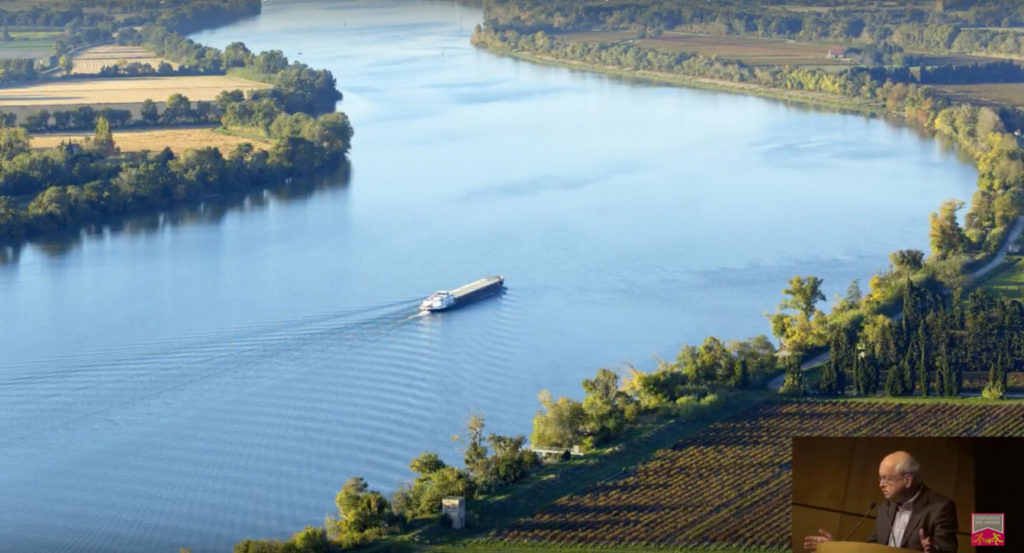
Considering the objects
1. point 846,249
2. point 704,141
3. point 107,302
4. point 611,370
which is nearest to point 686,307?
point 611,370

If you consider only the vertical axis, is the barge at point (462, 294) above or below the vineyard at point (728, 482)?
above

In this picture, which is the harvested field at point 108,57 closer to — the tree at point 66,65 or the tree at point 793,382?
the tree at point 66,65

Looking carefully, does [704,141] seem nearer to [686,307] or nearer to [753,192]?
[753,192]

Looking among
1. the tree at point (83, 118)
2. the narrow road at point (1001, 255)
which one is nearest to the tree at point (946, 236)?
the narrow road at point (1001, 255)

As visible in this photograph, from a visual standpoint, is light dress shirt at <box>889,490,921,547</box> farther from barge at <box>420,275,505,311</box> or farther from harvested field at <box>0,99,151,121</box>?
harvested field at <box>0,99,151,121</box>

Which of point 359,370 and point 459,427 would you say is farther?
point 359,370

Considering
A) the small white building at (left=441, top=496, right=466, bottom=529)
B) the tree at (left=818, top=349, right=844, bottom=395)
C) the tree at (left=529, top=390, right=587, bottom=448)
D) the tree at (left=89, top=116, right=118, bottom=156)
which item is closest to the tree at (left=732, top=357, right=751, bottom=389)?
the tree at (left=818, top=349, right=844, bottom=395)

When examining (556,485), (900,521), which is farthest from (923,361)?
(900,521)
